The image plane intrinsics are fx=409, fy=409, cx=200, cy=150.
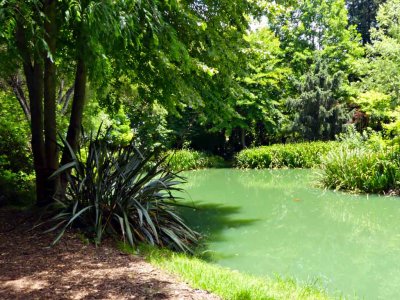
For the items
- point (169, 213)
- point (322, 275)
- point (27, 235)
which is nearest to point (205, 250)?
point (169, 213)

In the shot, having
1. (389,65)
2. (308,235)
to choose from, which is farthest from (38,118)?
(389,65)

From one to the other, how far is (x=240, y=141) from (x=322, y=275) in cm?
1880

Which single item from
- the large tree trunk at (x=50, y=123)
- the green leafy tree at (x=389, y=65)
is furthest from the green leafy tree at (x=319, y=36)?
the large tree trunk at (x=50, y=123)

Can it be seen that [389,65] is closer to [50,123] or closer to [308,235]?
[308,235]

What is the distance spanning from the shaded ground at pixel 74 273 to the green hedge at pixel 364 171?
24.6ft

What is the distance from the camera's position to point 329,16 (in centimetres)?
2588

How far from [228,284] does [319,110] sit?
16806 mm

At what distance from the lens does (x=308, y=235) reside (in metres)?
6.95

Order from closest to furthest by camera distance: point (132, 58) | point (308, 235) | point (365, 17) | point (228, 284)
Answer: point (228, 284), point (308, 235), point (132, 58), point (365, 17)

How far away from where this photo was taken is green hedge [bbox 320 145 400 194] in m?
10.0

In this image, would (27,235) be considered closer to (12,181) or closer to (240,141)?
(12,181)

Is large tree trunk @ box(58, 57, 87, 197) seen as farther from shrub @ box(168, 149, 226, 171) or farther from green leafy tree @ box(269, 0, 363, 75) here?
green leafy tree @ box(269, 0, 363, 75)

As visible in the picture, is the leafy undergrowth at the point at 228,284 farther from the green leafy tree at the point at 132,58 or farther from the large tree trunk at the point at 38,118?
the large tree trunk at the point at 38,118

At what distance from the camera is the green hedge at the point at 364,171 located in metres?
10.0
